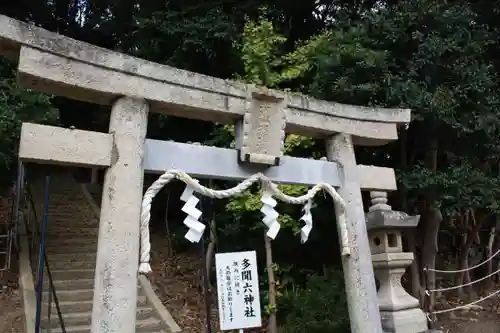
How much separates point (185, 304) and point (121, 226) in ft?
17.8

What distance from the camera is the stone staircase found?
657 cm

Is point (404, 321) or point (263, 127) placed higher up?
point (263, 127)

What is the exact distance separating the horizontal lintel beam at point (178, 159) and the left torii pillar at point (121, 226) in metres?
0.11

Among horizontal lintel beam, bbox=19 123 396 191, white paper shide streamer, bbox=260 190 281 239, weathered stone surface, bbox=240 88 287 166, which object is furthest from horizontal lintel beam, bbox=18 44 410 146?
white paper shide streamer, bbox=260 190 281 239

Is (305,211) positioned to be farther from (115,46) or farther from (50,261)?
(115,46)

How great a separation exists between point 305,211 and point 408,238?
161 inches

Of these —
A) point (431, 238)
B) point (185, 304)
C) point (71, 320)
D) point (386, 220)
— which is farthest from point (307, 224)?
point (185, 304)

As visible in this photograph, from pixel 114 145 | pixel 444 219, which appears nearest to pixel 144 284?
pixel 114 145

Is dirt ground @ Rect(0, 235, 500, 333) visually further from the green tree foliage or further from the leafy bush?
the leafy bush

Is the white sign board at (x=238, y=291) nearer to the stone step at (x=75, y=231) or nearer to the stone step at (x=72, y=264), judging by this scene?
the stone step at (x=72, y=264)

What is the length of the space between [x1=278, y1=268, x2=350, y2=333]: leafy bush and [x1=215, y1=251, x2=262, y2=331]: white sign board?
2.02 meters

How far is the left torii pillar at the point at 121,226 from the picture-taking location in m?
3.29

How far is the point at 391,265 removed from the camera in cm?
556

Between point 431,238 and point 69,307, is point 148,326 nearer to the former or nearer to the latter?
point 69,307
